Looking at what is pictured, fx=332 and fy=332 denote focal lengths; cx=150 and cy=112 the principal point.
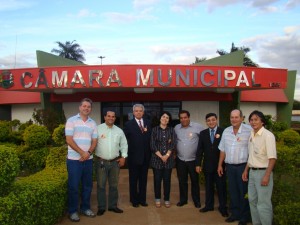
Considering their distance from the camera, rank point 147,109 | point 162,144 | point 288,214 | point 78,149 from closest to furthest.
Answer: point 288,214 < point 78,149 < point 162,144 < point 147,109

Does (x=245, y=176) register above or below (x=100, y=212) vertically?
above

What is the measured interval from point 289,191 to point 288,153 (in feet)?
1.73

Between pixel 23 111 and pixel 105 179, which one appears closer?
pixel 105 179

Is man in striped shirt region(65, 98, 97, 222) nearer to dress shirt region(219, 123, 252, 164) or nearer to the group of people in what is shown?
the group of people

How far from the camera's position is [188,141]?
5.47 m

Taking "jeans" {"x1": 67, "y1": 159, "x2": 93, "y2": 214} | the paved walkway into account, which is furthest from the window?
"jeans" {"x1": 67, "y1": 159, "x2": 93, "y2": 214}

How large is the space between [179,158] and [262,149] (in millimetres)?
1751

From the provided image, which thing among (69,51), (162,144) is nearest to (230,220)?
(162,144)

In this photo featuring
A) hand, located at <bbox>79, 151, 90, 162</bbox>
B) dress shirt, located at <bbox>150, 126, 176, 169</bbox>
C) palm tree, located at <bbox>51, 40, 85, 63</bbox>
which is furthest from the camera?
palm tree, located at <bbox>51, 40, 85, 63</bbox>

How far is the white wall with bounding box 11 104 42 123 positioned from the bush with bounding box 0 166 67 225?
1121 cm

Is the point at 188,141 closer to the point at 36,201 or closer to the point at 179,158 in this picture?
the point at 179,158

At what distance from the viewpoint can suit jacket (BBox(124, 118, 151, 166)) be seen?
214 inches

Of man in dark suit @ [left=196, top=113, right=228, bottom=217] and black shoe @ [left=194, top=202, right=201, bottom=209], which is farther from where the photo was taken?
black shoe @ [left=194, top=202, right=201, bottom=209]

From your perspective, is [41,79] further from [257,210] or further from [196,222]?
[257,210]
